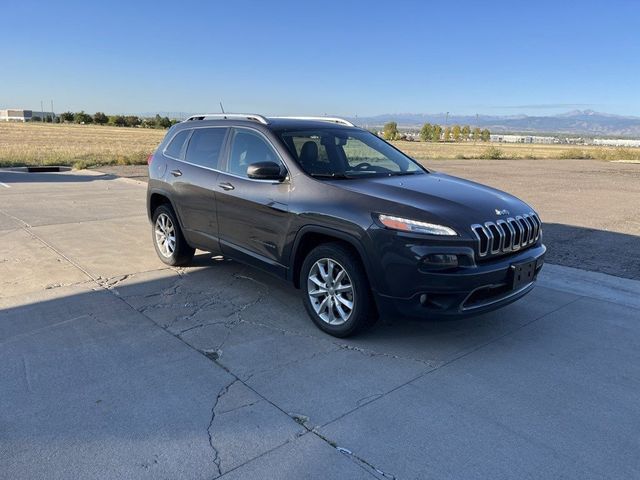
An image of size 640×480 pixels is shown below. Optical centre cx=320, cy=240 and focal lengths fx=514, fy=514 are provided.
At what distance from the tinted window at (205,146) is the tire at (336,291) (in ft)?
5.92

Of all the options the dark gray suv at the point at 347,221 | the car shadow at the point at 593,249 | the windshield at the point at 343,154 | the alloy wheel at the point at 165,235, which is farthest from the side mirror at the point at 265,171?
the car shadow at the point at 593,249

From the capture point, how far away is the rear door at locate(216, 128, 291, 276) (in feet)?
15.2

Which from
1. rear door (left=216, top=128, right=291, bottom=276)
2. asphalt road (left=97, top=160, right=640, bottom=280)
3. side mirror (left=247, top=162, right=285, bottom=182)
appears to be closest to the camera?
side mirror (left=247, top=162, right=285, bottom=182)

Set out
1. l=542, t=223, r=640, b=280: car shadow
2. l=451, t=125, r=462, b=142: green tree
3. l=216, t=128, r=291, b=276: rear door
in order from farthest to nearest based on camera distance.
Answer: l=451, t=125, r=462, b=142: green tree < l=542, t=223, r=640, b=280: car shadow < l=216, t=128, r=291, b=276: rear door

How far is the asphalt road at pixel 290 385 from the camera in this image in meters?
2.76

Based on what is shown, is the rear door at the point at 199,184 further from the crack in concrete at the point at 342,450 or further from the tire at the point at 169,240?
the crack in concrete at the point at 342,450

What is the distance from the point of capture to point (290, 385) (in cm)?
351

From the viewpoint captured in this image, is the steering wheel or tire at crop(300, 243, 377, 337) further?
the steering wheel

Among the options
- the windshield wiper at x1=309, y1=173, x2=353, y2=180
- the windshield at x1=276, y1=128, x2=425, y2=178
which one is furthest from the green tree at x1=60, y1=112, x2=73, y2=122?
the windshield wiper at x1=309, y1=173, x2=353, y2=180

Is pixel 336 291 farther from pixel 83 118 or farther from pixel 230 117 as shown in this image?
pixel 83 118

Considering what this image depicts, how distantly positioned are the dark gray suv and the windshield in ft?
0.05

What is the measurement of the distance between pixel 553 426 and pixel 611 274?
373cm

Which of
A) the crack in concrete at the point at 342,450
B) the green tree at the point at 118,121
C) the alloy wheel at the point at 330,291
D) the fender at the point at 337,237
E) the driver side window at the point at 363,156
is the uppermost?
the green tree at the point at 118,121

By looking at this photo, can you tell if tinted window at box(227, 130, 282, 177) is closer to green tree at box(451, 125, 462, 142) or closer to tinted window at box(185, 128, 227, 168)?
tinted window at box(185, 128, 227, 168)
